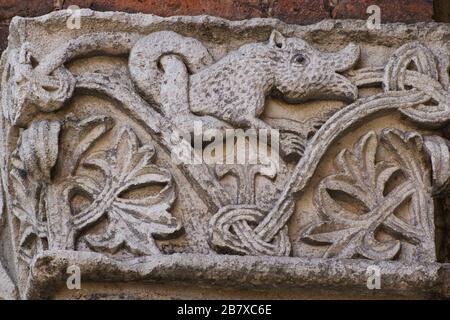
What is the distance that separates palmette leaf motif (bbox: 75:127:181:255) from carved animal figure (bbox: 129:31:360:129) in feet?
0.46

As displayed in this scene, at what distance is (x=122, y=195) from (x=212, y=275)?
0.29 meters

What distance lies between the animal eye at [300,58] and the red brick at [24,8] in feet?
2.05

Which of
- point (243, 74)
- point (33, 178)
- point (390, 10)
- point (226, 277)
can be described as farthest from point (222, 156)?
point (390, 10)

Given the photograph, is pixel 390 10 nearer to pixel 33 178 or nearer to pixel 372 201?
pixel 372 201

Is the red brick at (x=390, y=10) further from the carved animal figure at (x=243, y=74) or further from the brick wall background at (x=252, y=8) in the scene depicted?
the carved animal figure at (x=243, y=74)

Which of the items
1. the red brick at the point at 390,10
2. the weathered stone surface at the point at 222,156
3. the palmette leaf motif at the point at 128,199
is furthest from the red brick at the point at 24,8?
the red brick at the point at 390,10

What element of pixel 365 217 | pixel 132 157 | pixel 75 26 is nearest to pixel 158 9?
pixel 75 26

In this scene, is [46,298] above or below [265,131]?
below

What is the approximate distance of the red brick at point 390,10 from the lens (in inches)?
143

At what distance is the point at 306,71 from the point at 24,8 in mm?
741

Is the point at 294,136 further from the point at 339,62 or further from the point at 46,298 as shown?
the point at 46,298

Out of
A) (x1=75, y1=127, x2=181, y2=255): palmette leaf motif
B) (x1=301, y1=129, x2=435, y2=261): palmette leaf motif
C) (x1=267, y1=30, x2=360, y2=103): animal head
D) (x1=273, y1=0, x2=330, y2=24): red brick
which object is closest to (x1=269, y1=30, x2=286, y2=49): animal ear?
(x1=267, y1=30, x2=360, y2=103): animal head

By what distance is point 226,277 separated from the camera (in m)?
3.18

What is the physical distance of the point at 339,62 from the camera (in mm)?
3479
